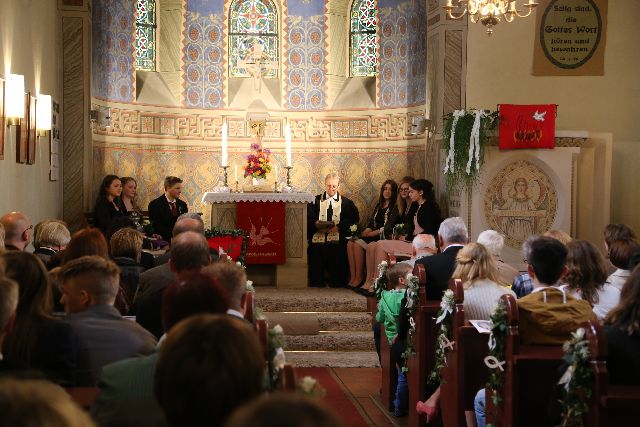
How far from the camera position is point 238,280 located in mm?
4215

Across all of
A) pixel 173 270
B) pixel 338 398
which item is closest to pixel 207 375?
pixel 173 270

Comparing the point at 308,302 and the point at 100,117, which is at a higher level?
the point at 100,117

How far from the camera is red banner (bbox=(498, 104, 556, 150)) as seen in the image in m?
10.8

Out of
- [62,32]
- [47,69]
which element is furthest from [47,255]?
[62,32]

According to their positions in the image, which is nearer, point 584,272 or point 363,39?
point 584,272

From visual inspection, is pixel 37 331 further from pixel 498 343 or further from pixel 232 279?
pixel 498 343

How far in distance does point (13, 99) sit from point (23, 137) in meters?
1.10

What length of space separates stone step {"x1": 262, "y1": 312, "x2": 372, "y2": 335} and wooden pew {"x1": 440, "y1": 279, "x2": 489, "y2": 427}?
4670 millimetres

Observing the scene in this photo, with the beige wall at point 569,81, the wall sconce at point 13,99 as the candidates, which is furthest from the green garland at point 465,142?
the wall sconce at point 13,99

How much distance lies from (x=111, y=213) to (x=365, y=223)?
3.99 metres

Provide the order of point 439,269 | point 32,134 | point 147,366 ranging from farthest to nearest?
point 32,134, point 439,269, point 147,366

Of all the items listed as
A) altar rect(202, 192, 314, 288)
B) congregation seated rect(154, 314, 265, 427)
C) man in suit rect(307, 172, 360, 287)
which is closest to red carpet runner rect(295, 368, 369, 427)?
altar rect(202, 192, 314, 288)

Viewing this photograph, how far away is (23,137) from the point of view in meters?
9.20

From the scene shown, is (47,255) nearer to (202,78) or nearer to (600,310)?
(600,310)
